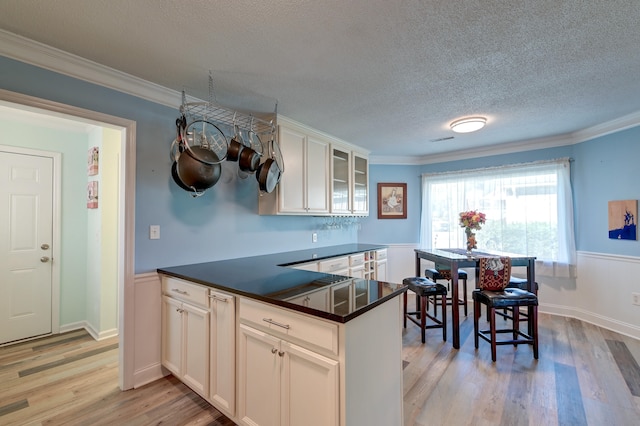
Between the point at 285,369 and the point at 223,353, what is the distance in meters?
0.54

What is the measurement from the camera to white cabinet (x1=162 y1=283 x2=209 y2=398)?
1875 mm

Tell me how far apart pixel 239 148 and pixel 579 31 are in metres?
2.29

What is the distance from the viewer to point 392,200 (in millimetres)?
5008

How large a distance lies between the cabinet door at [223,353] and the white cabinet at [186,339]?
0.07 m

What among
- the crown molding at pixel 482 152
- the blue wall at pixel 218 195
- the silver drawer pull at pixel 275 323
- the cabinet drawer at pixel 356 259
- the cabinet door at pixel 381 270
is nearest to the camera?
the silver drawer pull at pixel 275 323

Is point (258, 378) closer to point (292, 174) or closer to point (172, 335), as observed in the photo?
point (172, 335)

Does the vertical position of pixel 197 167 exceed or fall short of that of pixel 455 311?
it exceeds it

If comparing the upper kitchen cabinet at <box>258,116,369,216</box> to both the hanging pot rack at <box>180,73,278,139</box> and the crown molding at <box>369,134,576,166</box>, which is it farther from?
the crown molding at <box>369,134,576,166</box>

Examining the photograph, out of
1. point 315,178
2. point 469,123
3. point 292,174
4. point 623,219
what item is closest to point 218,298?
point 292,174

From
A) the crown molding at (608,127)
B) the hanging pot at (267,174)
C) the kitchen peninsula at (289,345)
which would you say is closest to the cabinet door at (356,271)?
the kitchen peninsula at (289,345)

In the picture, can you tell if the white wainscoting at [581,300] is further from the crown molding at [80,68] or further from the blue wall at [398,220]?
→ the crown molding at [80,68]

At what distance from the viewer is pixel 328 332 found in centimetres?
125

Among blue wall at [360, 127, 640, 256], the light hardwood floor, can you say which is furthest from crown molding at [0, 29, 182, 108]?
blue wall at [360, 127, 640, 256]

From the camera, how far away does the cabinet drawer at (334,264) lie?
3.01 meters
